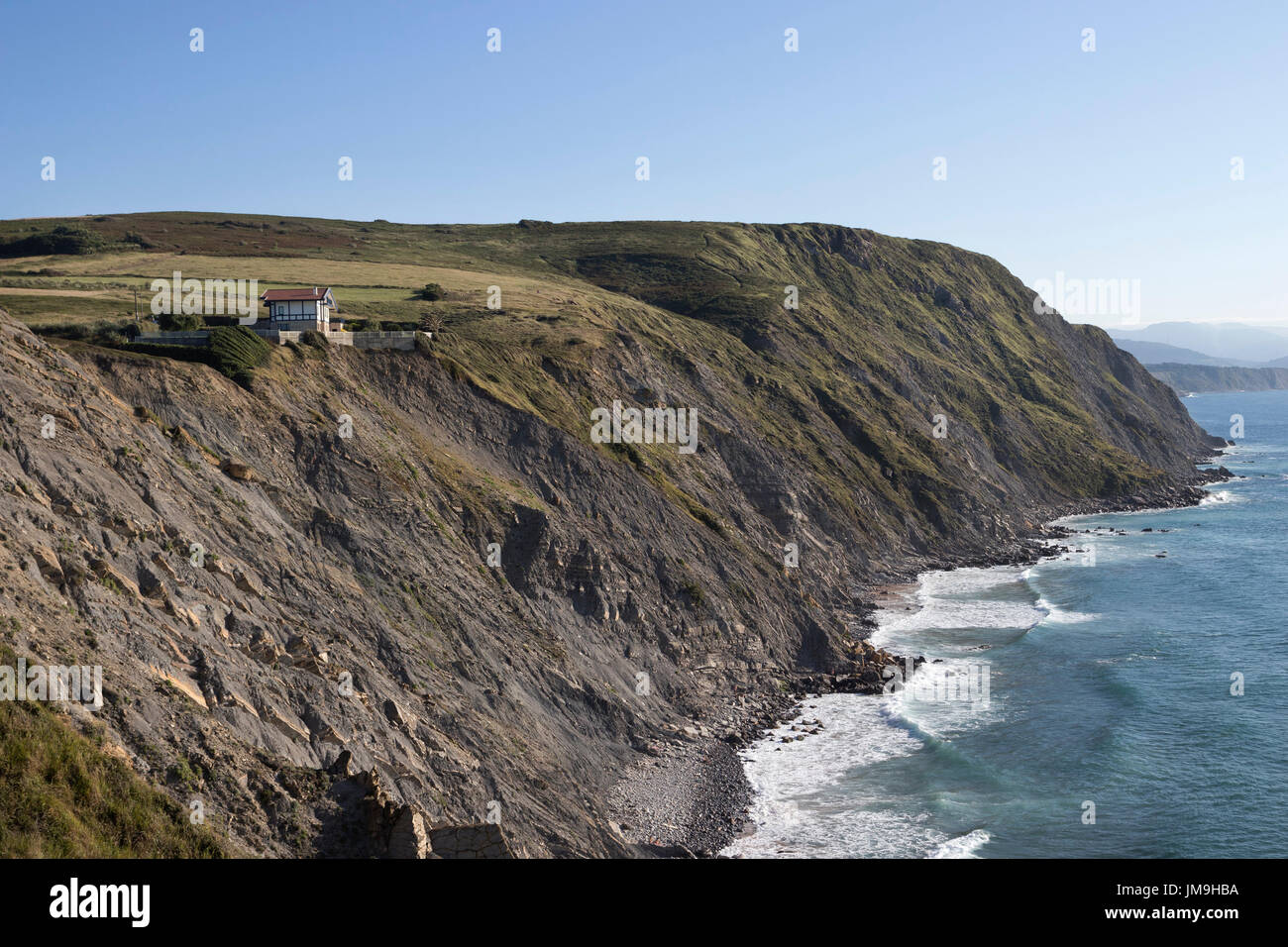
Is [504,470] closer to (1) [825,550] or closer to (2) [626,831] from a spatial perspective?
(2) [626,831]

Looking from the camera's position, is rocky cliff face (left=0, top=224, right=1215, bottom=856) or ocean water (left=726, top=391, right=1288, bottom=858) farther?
ocean water (left=726, top=391, right=1288, bottom=858)

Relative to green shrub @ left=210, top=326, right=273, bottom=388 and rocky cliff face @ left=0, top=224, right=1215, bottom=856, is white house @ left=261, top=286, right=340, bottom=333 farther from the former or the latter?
green shrub @ left=210, top=326, right=273, bottom=388

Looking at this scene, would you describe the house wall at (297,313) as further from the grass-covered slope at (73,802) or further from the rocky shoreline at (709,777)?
the grass-covered slope at (73,802)

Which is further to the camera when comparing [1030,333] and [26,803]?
[1030,333]

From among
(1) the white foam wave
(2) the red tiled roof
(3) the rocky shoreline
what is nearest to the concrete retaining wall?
(2) the red tiled roof

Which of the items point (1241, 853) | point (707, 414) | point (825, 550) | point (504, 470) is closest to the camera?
point (1241, 853)

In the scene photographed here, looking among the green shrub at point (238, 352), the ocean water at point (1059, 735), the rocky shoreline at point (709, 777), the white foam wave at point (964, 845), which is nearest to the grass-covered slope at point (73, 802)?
the rocky shoreline at point (709, 777)
